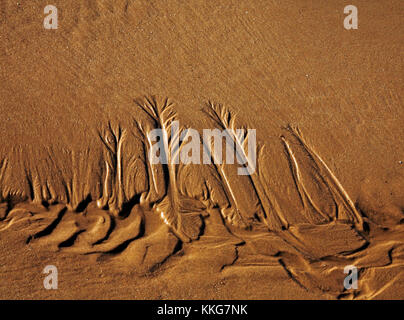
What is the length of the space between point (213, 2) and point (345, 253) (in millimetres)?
3003

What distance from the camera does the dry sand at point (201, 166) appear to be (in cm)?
271

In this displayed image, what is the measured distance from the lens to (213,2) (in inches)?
139

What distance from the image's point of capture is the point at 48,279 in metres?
2.63

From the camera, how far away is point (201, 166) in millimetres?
3029

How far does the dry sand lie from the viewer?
8.91ft

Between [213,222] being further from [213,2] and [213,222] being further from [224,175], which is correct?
[213,2]

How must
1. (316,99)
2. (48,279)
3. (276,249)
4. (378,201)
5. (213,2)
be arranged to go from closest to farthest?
(48,279) → (276,249) → (378,201) → (316,99) → (213,2)

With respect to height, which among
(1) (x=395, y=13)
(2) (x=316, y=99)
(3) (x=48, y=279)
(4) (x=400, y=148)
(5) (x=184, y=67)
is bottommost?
(3) (x=48, y=279)

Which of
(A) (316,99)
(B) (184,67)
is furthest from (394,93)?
(B) (184,67)

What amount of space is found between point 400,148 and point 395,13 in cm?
167

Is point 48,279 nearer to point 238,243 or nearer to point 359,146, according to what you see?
point 238,243

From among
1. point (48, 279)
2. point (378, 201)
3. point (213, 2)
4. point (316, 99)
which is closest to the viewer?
point (48, 279)

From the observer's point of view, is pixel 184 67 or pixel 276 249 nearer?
pixel 276 249

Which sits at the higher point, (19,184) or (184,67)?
(184,67)
